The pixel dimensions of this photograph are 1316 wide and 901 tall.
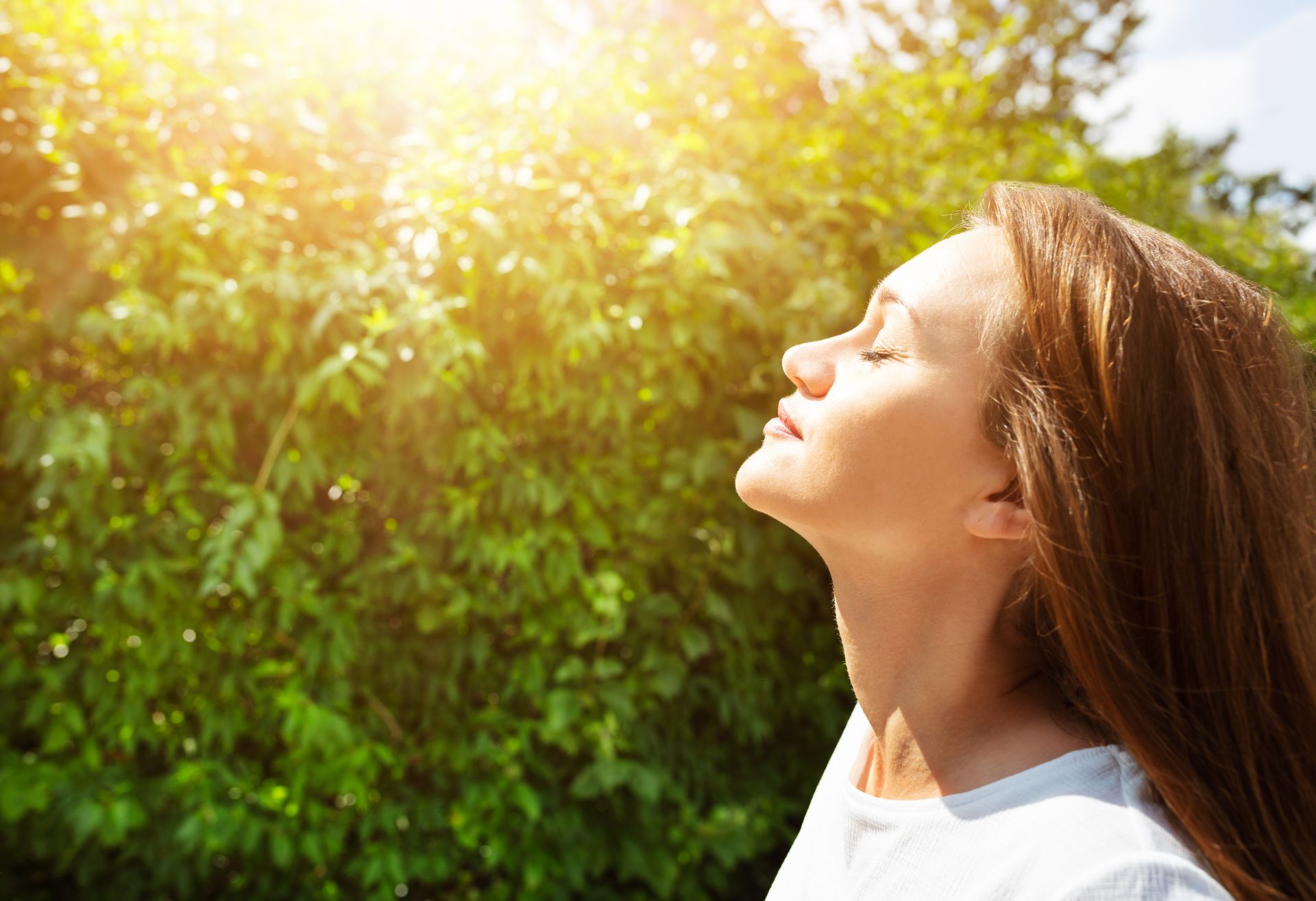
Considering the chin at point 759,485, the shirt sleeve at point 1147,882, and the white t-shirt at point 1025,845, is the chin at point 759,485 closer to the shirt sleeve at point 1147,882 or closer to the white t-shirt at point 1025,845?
the white t-shirt at point 1025,845

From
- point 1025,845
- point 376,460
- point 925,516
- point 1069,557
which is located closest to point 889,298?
point 925,516

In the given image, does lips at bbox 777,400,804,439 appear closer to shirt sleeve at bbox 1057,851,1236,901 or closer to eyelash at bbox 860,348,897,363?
eyelash at bbox 860,348,897,363

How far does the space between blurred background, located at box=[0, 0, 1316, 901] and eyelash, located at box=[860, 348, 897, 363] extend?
1.55 metres

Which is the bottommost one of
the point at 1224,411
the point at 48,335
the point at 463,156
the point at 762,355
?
the point at 48,335

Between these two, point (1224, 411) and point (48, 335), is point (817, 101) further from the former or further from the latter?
point (1224, 411)

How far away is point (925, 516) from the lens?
1200mm

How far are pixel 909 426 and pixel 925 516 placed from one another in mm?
123

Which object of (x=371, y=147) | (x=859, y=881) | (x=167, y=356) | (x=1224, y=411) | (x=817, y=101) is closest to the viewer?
(x=1224, y=411)

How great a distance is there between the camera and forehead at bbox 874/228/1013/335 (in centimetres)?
118

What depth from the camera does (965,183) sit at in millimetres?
3484

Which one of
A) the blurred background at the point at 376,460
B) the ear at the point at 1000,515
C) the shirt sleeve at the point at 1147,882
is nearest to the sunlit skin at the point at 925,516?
the ear at the point at 1000,515

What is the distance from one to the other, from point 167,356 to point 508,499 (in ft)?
3.55

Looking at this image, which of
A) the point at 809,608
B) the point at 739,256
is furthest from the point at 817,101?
the point at 809,608

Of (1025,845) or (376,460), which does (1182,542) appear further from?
→ (376,460)
